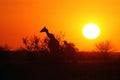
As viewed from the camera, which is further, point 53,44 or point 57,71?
point 53,44

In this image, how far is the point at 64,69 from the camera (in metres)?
31.3

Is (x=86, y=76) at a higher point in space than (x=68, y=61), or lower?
lower

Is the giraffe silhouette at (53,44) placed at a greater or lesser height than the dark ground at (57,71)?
greater

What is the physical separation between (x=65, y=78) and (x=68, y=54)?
657 cm

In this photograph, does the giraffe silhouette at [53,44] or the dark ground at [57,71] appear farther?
the giraffe silhouette at [53,44]

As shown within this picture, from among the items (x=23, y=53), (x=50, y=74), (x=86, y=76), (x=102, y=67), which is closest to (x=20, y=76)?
(x=50, y=74)

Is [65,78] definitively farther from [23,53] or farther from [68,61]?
[23,53]

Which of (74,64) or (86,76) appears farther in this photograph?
(74,64)

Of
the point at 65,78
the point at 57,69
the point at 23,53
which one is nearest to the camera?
the point at 65,78

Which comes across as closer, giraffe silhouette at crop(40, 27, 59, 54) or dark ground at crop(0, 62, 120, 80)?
dark ground at crop(0, 62, 120, 80)

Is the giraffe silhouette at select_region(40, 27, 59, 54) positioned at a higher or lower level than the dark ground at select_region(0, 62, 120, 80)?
higher

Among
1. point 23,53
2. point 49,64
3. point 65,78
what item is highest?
point 23,53

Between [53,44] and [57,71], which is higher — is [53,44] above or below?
above

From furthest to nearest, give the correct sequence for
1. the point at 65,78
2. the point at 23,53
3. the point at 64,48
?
the point at 23,53 < the point at 64,48 < the point at 65,78
